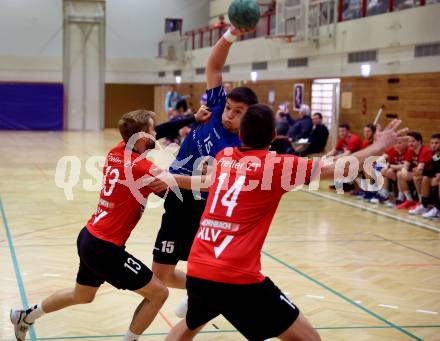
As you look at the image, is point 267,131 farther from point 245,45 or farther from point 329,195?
point 245,45

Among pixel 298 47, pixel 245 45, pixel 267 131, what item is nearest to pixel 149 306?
pixel 267 131

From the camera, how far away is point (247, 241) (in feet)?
11.1

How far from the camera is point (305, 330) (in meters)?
3.38

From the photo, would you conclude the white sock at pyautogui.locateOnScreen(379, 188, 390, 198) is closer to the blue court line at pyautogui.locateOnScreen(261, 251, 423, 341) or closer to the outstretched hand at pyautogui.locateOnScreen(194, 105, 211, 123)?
the blue court line at pyautogui.locateOnScreen(261, 251, 423, 341)

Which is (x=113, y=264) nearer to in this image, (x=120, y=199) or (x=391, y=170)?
(x=120, y=199)

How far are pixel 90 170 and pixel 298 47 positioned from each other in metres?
7.10

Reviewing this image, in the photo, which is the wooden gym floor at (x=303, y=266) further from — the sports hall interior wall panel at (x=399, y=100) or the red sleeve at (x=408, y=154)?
the sports hall interior wall panel at (x=399, y=100)

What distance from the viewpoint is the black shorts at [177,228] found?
5.02m

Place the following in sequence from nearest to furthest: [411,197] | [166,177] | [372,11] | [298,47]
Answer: [166,177], [411,197], [372,11], [298,47]

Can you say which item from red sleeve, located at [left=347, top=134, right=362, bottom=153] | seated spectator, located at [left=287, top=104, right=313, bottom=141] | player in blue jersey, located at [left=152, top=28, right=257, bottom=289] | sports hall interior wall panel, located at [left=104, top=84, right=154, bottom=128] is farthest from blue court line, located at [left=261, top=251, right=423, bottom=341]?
sports hall interior wall panel, located at [left=104, top=84, right=154, bottom=128]

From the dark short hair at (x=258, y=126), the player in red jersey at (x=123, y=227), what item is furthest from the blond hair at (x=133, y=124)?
the dark short hair at (x=258, y=126)

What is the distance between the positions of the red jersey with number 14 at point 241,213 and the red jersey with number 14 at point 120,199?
877 millimetres

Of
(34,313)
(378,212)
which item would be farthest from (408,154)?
(34,313)

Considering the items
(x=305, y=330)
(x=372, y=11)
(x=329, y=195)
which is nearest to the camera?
(x=305, y=330)
